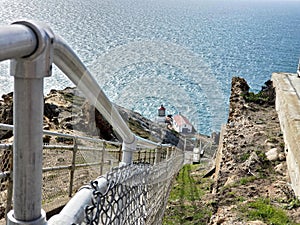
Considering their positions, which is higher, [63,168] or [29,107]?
[29,107]

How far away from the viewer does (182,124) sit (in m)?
26.2

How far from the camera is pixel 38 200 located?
1144mm

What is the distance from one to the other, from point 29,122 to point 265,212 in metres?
3.50

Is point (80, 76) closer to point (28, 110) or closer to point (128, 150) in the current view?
point (28, 110)

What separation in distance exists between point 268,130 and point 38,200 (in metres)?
6.09

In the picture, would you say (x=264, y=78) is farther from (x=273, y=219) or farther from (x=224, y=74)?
(x=273, y=219)

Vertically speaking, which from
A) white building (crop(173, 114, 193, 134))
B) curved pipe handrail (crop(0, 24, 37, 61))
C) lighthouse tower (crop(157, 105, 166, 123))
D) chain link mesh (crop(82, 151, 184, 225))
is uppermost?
curved pipe handrail (crop(0, 24, 37, 61))

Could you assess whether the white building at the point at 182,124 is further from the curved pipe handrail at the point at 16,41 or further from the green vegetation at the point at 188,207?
the curved pipe handrail at the point at 16,41

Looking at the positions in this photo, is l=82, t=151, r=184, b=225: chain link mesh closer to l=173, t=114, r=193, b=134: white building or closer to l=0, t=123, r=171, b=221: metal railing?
l=0, t=123, r=171, b=221: metal railing

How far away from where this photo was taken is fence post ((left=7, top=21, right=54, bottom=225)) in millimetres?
1039

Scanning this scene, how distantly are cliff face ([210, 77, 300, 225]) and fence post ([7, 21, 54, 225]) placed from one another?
10.5 feet

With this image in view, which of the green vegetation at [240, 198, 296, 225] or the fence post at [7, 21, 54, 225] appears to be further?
the green vegetation at [240, 198, 296, 225]

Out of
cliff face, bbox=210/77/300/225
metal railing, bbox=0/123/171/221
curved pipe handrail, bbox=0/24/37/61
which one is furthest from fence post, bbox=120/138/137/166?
curved pipe handrail, bbox=0/24/37/61

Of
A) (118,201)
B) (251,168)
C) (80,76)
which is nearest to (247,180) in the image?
(251,168)
